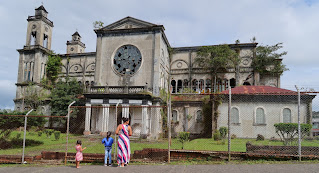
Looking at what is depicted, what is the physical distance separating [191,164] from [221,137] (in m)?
11.6

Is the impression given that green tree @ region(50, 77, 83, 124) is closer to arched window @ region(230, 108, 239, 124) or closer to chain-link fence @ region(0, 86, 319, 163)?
chain-link fence @ region(0, 86, 319, 163)

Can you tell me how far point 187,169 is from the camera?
8.05 m

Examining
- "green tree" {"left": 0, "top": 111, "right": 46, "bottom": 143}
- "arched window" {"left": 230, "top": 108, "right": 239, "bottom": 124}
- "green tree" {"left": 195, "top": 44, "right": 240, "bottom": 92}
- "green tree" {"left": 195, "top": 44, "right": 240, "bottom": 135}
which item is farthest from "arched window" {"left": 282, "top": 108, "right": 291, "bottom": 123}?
"green tree" {"left": 0, "top": 111, "right": 46, "bottom": 143}

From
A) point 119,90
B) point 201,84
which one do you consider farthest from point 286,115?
point 119,90

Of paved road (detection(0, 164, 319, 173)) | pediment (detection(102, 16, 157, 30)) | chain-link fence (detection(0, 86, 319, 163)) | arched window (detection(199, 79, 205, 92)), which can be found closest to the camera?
paved road (detection(0, 164, 319, 173))

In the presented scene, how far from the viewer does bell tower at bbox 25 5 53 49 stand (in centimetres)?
3856

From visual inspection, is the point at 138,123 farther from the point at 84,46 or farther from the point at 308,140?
the point at 84,46

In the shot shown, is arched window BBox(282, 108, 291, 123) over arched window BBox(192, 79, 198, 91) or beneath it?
beneath

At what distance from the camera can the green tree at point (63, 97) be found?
100.0 ft

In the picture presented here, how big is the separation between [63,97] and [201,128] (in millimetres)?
17889

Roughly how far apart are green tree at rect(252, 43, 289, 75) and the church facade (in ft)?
2.37

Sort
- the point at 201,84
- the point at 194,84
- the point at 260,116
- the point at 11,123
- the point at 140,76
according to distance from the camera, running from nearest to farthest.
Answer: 1. the point at 11,123
2. the point at 260,116
3. the point at 140,76
4. the point at 201,84
5. the point at 194,84

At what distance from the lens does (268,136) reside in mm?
20328

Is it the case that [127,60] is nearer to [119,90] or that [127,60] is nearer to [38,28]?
[119,90]
